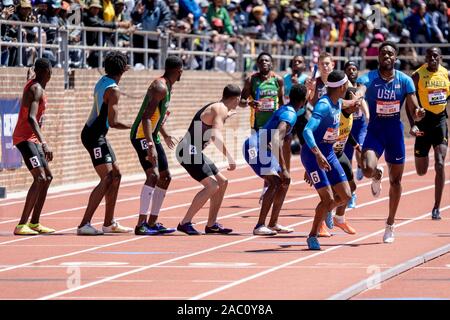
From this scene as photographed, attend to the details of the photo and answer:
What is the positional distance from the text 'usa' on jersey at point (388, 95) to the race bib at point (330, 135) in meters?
1.64

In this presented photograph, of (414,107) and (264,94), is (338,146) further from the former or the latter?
(264,94)

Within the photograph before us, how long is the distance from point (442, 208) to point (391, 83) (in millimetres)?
4950

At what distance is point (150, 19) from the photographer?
1230 inches

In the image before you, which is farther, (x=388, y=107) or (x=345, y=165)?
(x=345, y=165)

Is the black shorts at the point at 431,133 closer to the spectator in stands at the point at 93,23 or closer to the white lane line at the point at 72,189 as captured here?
the white lane line at the point at 72,189

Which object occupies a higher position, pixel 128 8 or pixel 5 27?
pixel 5 27

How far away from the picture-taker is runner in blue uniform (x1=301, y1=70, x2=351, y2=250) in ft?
53.5

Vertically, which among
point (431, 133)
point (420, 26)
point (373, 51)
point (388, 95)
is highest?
point (388, 95)

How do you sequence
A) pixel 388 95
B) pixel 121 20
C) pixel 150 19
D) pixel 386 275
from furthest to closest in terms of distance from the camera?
pixel 150 19
pixel 121 20
pixel 388 95
pixel 386 275

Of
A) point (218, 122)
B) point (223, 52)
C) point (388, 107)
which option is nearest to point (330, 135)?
point (388, 107)

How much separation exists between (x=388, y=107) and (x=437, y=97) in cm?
391

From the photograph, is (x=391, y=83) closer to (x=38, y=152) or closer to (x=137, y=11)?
(x=38, y=152)

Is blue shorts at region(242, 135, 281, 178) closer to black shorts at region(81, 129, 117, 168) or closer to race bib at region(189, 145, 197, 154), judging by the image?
race bib at region(189, 145, 197, 154)

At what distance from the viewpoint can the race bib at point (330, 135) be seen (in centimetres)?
1645
